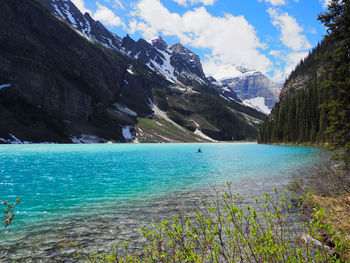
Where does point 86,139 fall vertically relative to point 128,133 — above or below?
below

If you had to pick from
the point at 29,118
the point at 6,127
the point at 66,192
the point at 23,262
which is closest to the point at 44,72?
the point at 29,118

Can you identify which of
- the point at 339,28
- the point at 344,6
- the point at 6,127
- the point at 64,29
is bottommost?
the point at 6,127

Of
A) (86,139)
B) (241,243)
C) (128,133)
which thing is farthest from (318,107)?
(128,133)

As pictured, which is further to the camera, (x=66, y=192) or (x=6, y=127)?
(x=6, y=127)

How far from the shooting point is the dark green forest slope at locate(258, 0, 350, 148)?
17344 mm

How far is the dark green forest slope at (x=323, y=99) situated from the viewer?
17344 millimetres

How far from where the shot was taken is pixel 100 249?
7762 millimetres

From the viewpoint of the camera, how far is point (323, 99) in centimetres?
6894

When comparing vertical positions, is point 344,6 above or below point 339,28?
above

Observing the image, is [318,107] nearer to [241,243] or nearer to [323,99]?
[241,243]

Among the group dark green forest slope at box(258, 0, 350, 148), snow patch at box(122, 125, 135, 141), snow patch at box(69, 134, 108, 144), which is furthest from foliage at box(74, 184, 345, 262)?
snow patch at box(122, 125, 135, 141)

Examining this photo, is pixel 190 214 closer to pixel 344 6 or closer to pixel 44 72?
pixel 344 6

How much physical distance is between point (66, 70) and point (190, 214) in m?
187

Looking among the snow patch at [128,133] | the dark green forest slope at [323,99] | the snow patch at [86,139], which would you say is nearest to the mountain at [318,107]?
the dark green forest slope at [323,99]
